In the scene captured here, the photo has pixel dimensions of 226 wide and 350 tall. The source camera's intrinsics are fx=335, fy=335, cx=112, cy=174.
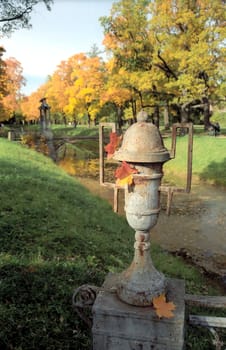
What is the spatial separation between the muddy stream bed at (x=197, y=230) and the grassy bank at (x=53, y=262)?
716 millimetres

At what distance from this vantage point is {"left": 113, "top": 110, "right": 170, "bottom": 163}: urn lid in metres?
2.41

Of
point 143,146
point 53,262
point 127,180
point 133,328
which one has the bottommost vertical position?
point 53,262

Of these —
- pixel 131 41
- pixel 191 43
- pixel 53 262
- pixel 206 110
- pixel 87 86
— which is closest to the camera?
pixel 53 262

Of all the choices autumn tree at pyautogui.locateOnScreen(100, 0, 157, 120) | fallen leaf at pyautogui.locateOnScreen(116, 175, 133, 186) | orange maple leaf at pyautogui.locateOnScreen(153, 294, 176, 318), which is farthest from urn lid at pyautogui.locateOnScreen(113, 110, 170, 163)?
autumn tree at pyautogui.locateOnScreen(100, 0, 157, 120)

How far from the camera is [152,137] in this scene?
8.11 feet

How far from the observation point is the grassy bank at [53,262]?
3246 millimetres

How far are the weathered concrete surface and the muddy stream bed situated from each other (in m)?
4.29

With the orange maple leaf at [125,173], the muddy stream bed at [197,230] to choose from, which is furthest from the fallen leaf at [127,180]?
the muddy stream bed at [197,230]

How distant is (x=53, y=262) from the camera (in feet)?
14.7

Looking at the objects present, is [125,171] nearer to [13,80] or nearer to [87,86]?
[87,86]

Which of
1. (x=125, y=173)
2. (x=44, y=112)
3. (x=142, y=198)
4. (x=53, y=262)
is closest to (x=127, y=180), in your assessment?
(x=125, y=173)

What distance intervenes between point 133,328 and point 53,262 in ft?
7.39

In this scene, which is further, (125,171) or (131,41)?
(131,41)

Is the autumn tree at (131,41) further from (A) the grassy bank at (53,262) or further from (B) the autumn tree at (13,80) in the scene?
(B) the autumn tree at (13,80)
